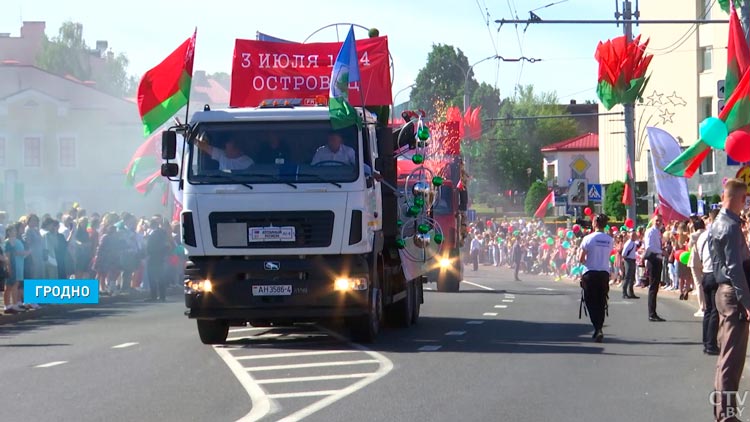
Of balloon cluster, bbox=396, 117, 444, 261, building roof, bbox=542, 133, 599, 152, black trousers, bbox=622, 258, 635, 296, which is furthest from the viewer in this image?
building roof, bbox=542, 133, 599, 152

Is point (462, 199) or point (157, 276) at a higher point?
point (462, 199)

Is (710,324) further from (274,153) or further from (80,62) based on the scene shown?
(80,62)

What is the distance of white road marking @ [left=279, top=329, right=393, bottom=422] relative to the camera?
35.3ft

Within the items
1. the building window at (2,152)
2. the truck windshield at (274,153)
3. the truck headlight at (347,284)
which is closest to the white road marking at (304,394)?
the truck headlight at (347,284)

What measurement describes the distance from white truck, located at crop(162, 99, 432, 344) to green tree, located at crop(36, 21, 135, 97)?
89.9 meters

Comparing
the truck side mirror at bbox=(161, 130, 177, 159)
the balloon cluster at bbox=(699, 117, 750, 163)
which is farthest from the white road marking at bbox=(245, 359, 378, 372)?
the balloon cluster at bbox=(699, 117, 750, 163)

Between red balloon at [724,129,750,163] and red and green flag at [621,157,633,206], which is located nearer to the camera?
red balloon at [724,129,750,163]

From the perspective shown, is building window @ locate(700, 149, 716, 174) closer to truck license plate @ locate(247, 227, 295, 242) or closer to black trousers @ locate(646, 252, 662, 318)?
black trousers @ locate(646, 252, 662, 318)

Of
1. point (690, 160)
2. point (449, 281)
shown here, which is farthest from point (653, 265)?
point (449, 281)

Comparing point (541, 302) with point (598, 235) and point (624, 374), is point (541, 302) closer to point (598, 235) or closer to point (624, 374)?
point (598, 235)

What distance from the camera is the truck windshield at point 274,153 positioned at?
16656mm

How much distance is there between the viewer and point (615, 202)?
70.4 meters

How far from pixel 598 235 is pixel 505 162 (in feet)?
366

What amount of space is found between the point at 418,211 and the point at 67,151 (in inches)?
2138
